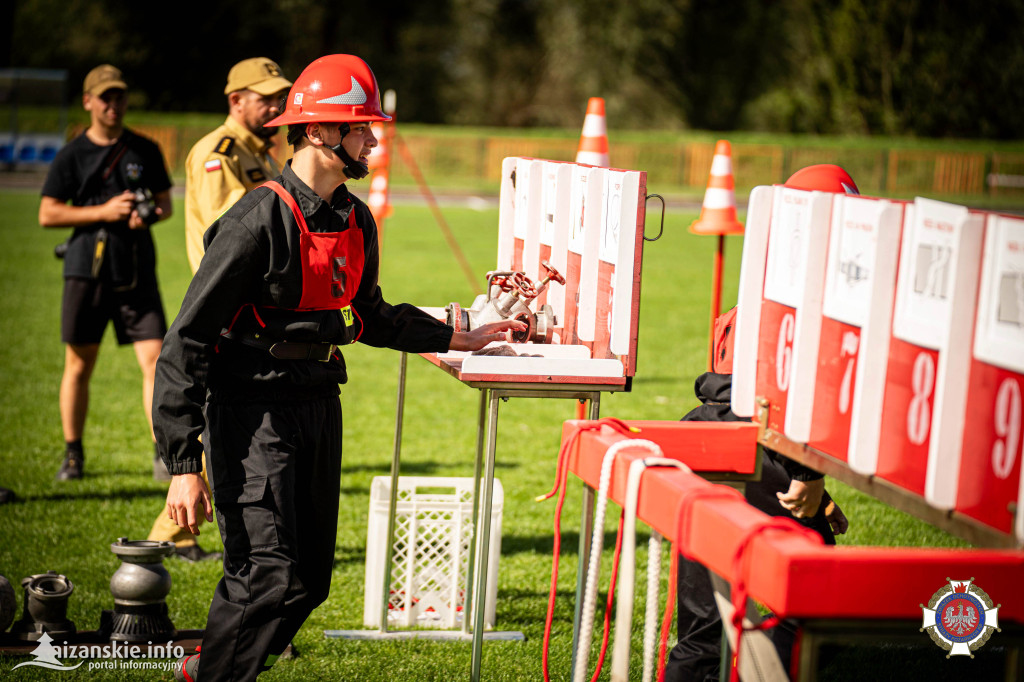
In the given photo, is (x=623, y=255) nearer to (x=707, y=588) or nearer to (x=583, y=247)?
(x=583, y=247)

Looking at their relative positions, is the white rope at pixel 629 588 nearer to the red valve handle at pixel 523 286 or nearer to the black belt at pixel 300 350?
the black belt at pixel 300 350

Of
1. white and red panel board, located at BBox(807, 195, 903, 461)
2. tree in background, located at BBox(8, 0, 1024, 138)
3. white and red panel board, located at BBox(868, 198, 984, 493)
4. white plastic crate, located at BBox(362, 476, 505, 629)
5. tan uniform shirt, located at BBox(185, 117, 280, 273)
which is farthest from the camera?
tree in background, located at BBox(8, 0, 1024, 138)

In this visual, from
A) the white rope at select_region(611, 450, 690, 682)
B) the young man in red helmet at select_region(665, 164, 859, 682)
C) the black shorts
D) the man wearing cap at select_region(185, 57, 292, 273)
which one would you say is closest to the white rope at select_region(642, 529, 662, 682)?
the white rope at select_region(611, 450, 690, 682)

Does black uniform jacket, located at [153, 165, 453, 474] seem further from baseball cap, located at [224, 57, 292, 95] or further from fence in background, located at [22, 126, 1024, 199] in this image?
fence in background, located at [22, 126, 1024, 199]

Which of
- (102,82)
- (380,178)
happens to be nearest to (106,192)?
(102,82)

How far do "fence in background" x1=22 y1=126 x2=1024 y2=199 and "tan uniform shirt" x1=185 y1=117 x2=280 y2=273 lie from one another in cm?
3429

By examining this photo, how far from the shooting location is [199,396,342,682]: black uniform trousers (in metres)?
3.31

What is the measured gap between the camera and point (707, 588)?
3.44 m

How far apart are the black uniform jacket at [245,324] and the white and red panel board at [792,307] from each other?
53.0 inches

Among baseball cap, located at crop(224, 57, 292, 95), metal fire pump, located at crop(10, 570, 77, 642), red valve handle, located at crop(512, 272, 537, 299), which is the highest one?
baseball cap, located at crop(224, 57, 292, 95)

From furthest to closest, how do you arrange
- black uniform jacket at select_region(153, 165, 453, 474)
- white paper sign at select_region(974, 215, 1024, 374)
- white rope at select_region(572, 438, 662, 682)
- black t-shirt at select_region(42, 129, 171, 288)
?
black t-shirt at select_region(42, 129, 171, 288)
black uniform jacket at select_region(153, 165, 453, 474)
white rope at select_region(572, 438, 662, 682)
white paper sign at select_region(974, 215, 1024, 374)

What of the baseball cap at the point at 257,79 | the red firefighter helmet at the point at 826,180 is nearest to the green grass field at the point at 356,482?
the red firefighter helmet at the point at 826,180

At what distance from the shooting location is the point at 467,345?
13.1ft

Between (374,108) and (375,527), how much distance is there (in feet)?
Answer: 7.32
